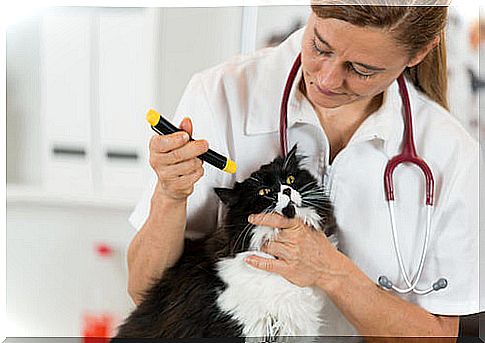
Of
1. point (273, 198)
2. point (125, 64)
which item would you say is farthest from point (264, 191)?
point (125, 64)

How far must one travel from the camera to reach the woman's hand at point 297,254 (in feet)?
4.87

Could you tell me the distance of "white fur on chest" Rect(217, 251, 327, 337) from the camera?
58.4 inches

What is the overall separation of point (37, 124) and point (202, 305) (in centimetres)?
44

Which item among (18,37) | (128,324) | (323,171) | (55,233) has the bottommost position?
(128,324)

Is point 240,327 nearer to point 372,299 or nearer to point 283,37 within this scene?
point 372,299

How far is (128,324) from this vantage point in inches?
61.1

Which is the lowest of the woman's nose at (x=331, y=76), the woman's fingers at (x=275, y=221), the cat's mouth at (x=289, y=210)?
the woman's fingers at (x=275, y=221)

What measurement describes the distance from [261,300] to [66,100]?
0.50 meters

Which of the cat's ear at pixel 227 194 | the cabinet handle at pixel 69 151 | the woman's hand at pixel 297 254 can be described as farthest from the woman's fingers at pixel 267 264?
the cabinet handle at pixel 69 151

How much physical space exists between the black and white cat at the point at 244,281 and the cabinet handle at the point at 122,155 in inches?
6.7

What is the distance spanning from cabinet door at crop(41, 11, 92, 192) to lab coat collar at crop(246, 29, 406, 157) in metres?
0.30

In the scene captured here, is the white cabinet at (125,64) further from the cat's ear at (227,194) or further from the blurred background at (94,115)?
the cat's ear at (227,194)

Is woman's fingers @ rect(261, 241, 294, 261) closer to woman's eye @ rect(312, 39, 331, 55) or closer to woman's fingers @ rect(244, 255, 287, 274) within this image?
woman's fingers @ rect(244, 255, 287, 274)

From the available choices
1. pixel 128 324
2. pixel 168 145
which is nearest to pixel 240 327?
pixel 128 324
